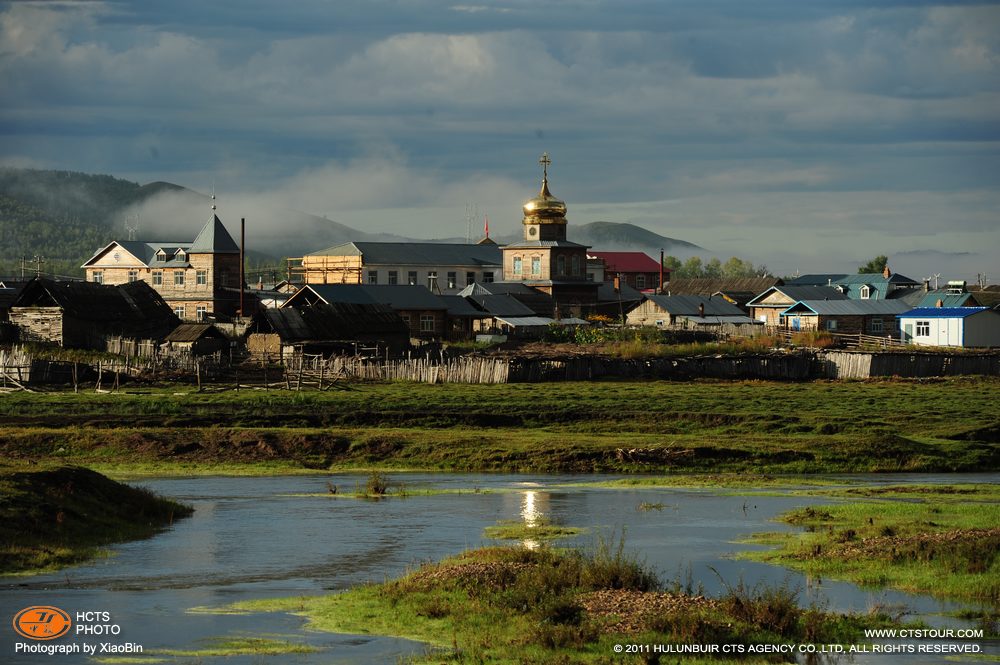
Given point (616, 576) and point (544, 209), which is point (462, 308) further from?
point (616, 576)

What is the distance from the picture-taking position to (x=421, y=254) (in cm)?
12294

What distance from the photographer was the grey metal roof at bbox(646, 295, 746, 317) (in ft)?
331

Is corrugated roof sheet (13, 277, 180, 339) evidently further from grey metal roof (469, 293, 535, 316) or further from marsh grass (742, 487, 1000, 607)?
marsh grass (742, 487, 1000, 607)

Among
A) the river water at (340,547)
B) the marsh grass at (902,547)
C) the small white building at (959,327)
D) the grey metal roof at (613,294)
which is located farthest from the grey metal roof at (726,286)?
the marsh grass at (902,547)

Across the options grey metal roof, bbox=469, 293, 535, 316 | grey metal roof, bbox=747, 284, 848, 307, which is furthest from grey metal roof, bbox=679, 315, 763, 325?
grey metal roof, bbox=469, 293, 535, 316

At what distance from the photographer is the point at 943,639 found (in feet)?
61.1

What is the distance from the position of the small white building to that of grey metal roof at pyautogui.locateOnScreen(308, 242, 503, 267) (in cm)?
4321

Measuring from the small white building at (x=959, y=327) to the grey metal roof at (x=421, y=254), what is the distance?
43.2 meters

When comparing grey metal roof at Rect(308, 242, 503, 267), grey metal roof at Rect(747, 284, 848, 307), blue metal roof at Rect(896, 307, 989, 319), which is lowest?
blue metal roof at Rect(896, 307, 989, 319)

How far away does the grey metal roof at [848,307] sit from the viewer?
317 ft

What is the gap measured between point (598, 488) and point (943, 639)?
16.7 m

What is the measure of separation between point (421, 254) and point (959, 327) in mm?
50065

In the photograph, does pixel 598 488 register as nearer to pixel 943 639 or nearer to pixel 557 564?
pixel 557 564

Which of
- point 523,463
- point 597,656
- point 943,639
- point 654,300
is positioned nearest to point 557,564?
point 597,656
